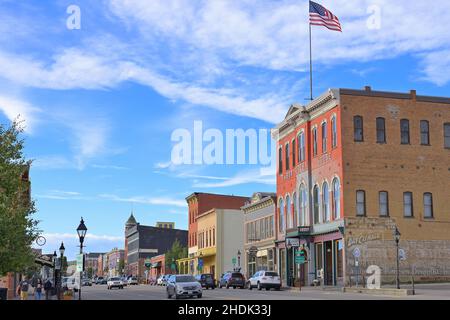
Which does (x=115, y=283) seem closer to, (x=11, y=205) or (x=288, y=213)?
(x=288, y=213)

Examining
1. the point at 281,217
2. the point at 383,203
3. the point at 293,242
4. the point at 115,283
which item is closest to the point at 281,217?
the point at 281,217

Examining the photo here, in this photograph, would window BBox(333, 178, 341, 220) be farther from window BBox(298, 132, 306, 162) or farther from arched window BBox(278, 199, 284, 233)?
arched window BBox(278, 199, 284, 233)

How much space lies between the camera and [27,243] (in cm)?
2900

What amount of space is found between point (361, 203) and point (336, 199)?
2.15 m

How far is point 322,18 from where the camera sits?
1902 inches

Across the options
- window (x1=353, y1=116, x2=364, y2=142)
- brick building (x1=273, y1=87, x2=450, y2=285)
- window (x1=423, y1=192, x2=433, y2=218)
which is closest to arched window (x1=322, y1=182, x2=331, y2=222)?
brick building (x1=273, y1=87, x2=450, y2=285)

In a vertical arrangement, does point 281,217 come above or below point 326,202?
below

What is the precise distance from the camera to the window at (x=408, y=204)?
50003mm

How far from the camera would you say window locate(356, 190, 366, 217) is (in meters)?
49.1

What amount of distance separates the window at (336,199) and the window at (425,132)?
7870 mm

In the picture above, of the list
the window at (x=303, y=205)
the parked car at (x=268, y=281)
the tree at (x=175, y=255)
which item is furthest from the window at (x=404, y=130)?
the tree at (x=175, y=255)

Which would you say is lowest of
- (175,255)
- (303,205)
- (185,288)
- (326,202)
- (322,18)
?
(185,288)

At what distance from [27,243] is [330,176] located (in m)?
28.6
